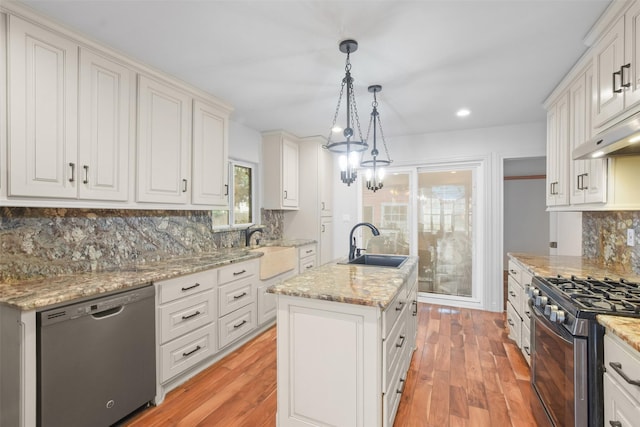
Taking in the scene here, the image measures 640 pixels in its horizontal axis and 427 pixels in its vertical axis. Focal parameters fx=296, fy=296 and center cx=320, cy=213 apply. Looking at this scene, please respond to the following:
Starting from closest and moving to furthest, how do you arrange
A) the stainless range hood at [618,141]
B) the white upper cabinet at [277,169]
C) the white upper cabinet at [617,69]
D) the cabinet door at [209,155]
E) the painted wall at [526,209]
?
the stainless range hood at [618,141], the white upper cabinet at [617,69], the cabinet door at [209,155], the white upper cabinet at [277,169], the painted wall at [526,209]

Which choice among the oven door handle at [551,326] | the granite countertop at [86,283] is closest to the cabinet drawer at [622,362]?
the oven door handle at [551,326]

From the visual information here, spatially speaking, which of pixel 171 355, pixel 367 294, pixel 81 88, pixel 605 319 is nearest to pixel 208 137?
pixel 81 88

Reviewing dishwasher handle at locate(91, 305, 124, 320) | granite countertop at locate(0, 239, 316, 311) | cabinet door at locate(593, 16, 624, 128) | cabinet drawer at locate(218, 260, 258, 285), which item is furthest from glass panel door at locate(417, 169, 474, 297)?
dishwasher handle at locate(91, 305, 124, 320)

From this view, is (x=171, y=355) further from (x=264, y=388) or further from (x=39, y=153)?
(x=39, y=153)

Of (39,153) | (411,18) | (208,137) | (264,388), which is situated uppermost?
(411,18)

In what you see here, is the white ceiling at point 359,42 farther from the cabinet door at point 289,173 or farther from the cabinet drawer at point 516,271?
the cabinet drawer at point 516,271

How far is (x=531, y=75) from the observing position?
2520 millimetres

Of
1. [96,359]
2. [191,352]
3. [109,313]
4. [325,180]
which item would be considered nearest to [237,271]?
[191,352]

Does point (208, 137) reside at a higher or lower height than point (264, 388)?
higher

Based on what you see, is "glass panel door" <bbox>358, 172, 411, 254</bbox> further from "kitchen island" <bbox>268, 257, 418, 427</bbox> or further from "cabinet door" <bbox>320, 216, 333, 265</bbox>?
"kitchen island" <bbox>268, 257, 418, 427</bbox>

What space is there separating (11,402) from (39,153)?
52.4 inches

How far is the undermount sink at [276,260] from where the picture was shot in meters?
3.29

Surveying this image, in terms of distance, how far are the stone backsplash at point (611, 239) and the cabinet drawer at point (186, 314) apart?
10.8 ft

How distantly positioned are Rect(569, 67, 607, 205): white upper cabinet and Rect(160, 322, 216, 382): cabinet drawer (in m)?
3.11
